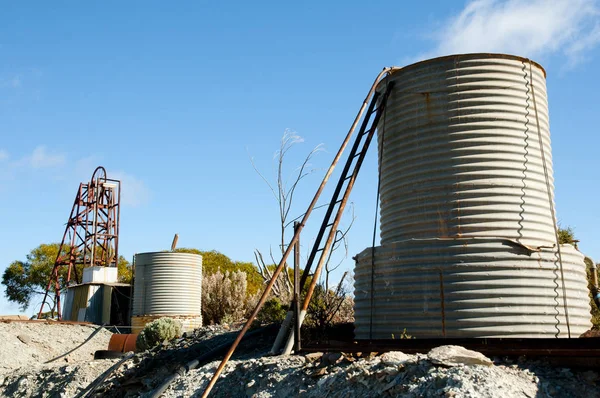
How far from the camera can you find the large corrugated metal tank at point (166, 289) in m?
21.5

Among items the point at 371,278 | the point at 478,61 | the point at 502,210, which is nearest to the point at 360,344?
the point at 371,278

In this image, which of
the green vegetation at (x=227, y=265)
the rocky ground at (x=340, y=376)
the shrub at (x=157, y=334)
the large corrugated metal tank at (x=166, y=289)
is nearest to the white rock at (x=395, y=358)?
the rocky ground at (x=340, y=376)

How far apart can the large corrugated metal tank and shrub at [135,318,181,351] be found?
7035mm

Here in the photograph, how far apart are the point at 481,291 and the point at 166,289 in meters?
14.7

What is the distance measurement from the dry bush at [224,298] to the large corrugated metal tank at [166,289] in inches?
48.3

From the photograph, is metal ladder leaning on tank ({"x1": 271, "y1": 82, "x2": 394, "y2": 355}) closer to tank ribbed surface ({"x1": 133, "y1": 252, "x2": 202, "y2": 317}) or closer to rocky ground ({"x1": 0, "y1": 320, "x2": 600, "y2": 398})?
rocky ground ({"x1": 0, "y1": 320, "x2": 600, "y2": 398})

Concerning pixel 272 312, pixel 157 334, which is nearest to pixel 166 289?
pixel 157 334

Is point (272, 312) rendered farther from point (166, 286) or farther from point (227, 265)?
point (227, 265)

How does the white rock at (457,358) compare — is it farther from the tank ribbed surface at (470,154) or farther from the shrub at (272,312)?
the shrub at (272,312)

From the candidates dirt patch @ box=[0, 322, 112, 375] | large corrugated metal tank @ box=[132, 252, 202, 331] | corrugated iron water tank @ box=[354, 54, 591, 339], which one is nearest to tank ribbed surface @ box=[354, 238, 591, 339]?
corrugated iron water tank @ box=[354, 54, 591, 339]

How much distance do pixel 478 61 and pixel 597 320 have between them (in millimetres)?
4798

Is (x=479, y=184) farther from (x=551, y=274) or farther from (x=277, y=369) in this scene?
(x=277, y=369)

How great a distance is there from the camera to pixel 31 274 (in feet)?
146

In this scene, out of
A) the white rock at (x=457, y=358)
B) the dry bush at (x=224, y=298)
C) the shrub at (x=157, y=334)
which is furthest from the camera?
the dry bush at (x=224, y=298)
